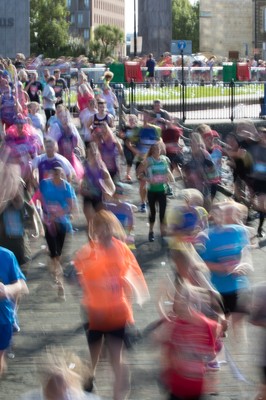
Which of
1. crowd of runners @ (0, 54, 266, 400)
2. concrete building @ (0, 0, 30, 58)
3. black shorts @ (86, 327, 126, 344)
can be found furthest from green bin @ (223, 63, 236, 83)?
black shorts @ (86, 327, 126, 344)

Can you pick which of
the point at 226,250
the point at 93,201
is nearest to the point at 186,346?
the point at 226,250

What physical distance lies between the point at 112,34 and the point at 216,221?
128260 mm

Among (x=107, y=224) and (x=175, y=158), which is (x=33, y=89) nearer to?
(x=175, y=158)

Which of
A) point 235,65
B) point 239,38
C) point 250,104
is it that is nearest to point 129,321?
point 250,104

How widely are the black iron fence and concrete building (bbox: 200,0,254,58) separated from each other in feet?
243

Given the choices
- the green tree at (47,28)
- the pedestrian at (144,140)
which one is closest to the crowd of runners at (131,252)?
the pedestrian at (144,140)

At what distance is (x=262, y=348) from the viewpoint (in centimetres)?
684

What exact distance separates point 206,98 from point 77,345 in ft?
78.2

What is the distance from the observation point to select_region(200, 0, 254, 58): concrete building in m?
108

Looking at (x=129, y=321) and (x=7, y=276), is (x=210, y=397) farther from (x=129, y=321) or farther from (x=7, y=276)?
(x=7, y=276)

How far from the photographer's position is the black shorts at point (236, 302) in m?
9.23

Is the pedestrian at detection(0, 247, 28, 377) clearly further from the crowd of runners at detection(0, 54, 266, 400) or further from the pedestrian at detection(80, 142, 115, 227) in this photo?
the pedestrian at detection(80, 142, 115, 227)

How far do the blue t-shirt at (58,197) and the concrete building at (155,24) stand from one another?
50.5 metres

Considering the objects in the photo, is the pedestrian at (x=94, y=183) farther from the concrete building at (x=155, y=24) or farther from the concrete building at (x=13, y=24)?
the concrete building at (x=155, y=24)
